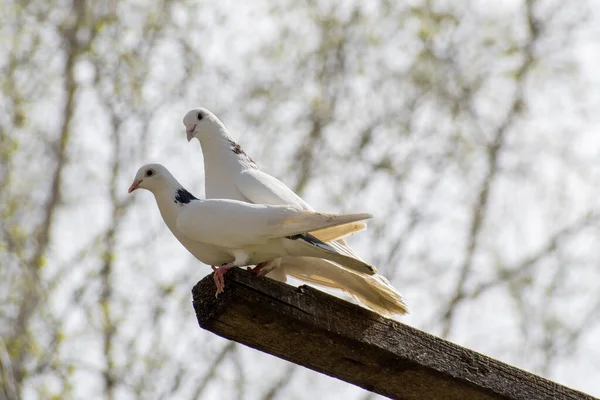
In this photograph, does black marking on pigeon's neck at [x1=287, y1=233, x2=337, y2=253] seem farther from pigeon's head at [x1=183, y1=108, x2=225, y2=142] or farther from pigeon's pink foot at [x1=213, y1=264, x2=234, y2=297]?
pigeon's head at [x1=183, y1=108, x2=225, y2=142]

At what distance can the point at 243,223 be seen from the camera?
365cm

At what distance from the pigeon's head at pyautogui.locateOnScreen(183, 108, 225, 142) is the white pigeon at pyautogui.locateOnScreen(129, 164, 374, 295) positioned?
0.80 metres

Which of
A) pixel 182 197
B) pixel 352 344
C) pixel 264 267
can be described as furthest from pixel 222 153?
pixel 352 344

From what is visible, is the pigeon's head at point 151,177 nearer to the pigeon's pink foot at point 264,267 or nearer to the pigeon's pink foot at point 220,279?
the pigeon's pink foot at point 264,267

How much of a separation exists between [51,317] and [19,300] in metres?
0.45

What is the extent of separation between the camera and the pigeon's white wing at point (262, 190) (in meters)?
4.16

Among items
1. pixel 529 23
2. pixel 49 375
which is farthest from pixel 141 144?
pixel 529 23

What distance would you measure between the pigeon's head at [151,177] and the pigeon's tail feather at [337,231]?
67 cm

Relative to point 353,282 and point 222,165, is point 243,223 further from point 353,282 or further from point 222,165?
point 222,165

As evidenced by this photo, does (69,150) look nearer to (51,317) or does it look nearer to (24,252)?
(24,252)

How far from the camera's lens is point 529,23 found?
1323cm

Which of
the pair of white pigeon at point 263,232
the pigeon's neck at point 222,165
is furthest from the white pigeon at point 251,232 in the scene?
the pigeon's neck at point 222,165

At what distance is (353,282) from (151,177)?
89cm

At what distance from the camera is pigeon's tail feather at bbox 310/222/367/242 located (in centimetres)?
381
